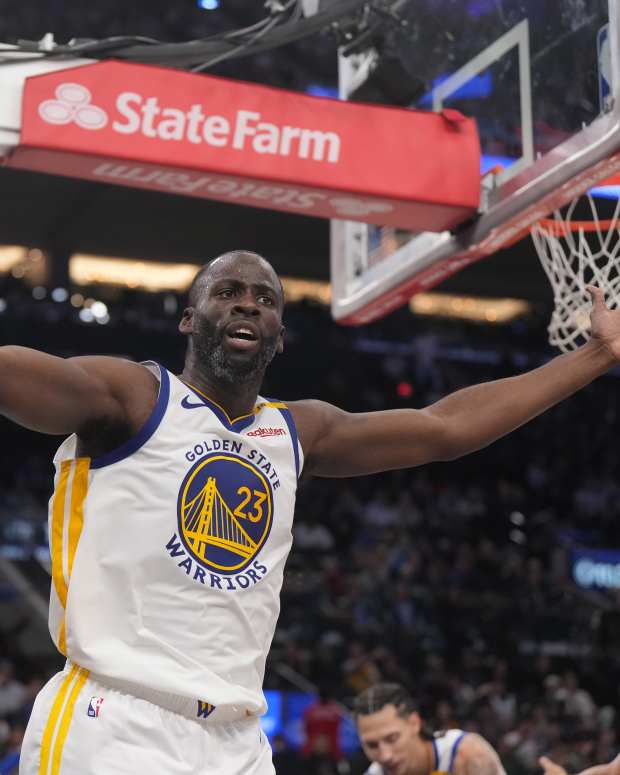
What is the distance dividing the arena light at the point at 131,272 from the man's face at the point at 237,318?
1556 centimetres

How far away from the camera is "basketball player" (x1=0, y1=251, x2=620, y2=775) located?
2.35 m

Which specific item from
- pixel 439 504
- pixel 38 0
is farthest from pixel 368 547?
pixel 38 0

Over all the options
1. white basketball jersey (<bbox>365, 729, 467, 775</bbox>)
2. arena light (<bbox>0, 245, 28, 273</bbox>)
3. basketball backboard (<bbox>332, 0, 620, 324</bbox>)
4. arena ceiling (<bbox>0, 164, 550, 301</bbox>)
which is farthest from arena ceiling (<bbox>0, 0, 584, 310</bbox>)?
white basketball jersey (<bbox>365, 729, 467, 775</bbox>)

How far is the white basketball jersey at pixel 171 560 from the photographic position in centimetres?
239

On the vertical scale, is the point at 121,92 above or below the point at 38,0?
A: below

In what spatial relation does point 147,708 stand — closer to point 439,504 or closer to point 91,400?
point 91,400

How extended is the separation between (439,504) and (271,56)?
610cm

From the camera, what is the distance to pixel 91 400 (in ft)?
7.74

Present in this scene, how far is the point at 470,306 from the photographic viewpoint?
20.8m

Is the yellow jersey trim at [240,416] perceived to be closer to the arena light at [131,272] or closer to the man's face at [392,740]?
the man's face at [392,740]

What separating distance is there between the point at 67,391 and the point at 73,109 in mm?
2113

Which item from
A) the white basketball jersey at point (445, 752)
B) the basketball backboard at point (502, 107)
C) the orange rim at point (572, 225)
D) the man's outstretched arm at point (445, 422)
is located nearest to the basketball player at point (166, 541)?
the man's outstretched arm at point (445, 422)

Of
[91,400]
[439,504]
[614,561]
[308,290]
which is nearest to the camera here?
[91,400]

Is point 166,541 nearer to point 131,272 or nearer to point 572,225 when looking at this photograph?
point 572,225
